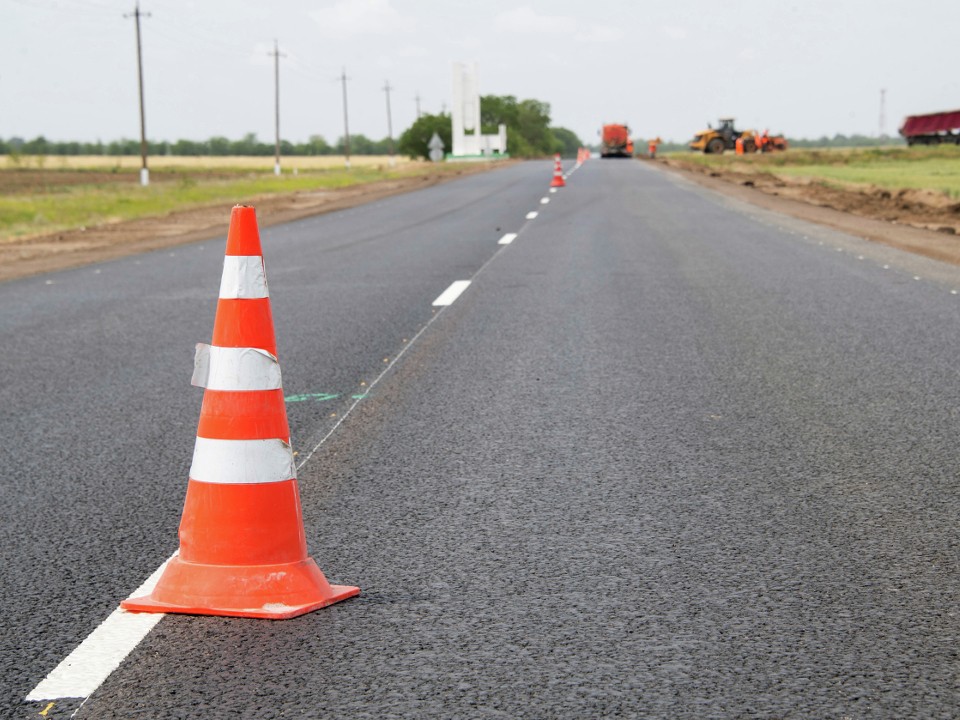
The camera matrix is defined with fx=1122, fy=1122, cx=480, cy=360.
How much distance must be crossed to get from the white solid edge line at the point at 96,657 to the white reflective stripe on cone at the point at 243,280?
933 mm

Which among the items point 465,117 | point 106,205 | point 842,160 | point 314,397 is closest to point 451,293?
point 314,397

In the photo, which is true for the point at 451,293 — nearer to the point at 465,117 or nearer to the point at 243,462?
the point at 243,462

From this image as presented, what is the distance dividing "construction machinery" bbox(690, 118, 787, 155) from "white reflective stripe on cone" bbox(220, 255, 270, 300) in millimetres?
64762

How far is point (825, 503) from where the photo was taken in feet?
13.4

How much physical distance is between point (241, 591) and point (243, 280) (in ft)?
3.08

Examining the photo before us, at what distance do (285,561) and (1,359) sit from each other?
193 inches

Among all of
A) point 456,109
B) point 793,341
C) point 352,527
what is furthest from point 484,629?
point 456,109

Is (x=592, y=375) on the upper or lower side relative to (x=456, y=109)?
lower

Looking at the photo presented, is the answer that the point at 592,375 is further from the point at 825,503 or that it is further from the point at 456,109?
the point at 456,109

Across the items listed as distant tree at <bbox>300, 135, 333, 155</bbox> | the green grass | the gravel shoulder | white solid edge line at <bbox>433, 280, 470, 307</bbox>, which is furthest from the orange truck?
distant tree at <bbox>300, 135, 333, 155</bbox>

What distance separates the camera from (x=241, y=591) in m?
3.14

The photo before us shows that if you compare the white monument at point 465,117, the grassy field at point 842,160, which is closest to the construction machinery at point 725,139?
the grassy field at point 842,160

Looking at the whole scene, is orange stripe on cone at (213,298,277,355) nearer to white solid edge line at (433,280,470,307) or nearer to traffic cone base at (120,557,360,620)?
traffic cone base at (120,557,360,620)

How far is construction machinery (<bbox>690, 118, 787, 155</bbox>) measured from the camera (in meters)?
66.4
